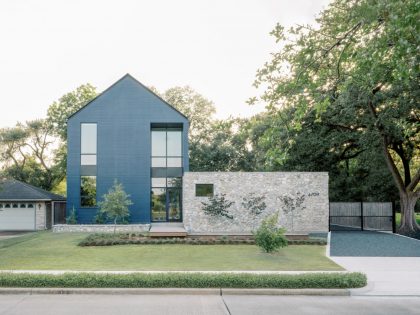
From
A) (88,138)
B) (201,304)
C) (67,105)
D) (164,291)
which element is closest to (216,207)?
(88,138)

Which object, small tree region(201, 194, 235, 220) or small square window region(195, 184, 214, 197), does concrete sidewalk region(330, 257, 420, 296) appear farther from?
small square window region(195, 184, 214, 197)

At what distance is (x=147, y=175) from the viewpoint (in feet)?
84.1

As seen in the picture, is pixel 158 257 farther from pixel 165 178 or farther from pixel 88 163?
pixel 88 163

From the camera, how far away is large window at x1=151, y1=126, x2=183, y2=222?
26141mm

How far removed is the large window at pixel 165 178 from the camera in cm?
2614

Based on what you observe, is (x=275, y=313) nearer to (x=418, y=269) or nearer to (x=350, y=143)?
(x=418, y=269)

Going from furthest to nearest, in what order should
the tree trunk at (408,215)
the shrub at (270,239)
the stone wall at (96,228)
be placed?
the tree trunk at (408,215) < the stone wall at (96,228) < the shrub at (270,239)

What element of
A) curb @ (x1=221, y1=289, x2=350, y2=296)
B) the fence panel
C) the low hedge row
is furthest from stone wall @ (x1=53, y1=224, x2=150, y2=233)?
curb @ (x1=221, y1=289, x2=350, y2=296)

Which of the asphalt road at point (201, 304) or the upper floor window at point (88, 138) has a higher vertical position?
the upper floor window at point (88, 138)

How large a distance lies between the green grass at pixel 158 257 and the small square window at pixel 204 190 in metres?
5.75

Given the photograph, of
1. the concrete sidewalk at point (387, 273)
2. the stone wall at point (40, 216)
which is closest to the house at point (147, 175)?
the stone wall at point (40, 216)

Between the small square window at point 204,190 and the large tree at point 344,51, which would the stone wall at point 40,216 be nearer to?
the small square window at point 204,190

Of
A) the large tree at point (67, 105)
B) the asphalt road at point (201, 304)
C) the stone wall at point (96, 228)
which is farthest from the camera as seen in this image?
the large tree at point (67, 105)

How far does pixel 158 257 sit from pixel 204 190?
9308 millimetres
